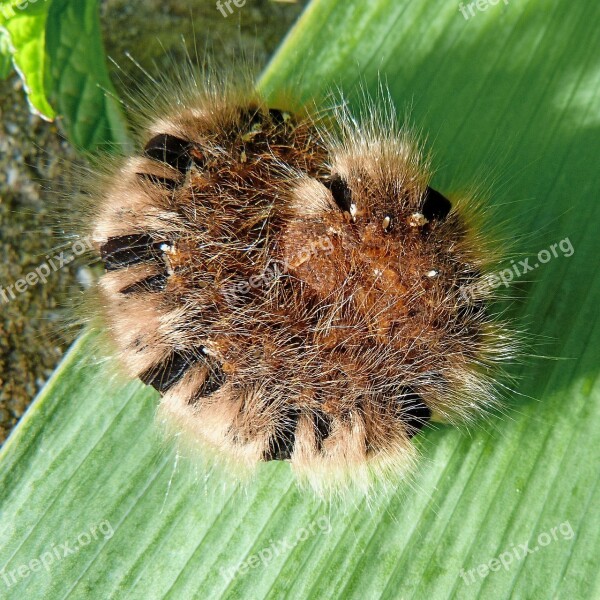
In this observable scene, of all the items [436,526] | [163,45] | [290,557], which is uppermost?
[163,45]

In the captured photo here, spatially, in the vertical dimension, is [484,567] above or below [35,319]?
below

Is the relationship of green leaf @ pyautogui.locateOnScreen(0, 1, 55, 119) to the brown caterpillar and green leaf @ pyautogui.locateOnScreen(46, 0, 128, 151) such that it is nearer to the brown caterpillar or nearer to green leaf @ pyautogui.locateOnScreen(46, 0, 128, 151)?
green leaf @ pyautogui.locateOnScreen(46, 0, 128, 151)

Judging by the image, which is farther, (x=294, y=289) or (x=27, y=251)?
(x=27, y=251)

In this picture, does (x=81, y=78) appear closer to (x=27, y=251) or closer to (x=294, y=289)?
(x=27, y=251)

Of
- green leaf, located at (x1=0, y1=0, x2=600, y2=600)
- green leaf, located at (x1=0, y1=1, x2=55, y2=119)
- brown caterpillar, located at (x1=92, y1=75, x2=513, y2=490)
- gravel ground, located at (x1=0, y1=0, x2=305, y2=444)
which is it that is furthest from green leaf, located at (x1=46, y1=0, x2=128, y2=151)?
green leaf, located at (x1=0, y1=0, x2=600, y2=600)

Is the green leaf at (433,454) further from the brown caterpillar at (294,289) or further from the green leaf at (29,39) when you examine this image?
the green leaf at (29,39)

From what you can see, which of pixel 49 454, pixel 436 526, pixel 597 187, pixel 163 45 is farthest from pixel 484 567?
pixel 163 45

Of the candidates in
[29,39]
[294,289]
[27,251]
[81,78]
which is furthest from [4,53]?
[294,289]

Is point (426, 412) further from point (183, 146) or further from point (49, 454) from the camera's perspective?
point (49, 454)
